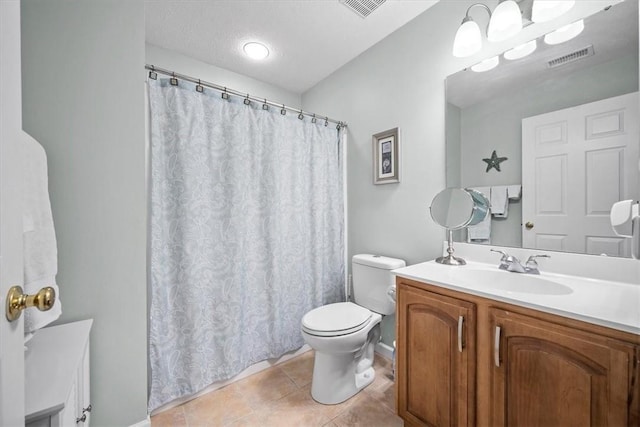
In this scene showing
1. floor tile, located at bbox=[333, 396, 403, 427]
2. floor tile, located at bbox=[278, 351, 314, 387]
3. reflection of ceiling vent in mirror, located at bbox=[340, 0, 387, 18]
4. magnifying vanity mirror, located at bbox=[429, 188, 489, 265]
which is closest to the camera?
floor tile, located at bbox=[333, 396, 403, 427]

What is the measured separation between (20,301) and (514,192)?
5.88ft

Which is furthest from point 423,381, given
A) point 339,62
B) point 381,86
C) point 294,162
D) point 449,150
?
point 339,62

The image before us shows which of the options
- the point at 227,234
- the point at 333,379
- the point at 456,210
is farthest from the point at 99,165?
the point at 456,210

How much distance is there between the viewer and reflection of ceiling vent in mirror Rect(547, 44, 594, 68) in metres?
1.10

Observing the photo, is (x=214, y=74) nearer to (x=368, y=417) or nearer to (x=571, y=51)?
(x=571, y=51)

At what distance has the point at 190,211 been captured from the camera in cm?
145

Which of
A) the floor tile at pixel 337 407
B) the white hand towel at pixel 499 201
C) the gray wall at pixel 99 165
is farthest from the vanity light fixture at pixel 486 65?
the floor tile at pixel 337 407

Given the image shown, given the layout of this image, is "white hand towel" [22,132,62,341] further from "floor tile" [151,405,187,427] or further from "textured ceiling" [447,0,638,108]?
"textured ceiling" [447,0,638,108]

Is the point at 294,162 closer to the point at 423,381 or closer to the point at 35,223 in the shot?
the point at 35,223

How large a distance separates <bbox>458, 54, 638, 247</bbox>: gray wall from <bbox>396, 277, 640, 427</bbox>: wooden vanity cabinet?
59cm

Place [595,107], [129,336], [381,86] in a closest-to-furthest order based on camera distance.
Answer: [595,107], [129,336], [381,86]

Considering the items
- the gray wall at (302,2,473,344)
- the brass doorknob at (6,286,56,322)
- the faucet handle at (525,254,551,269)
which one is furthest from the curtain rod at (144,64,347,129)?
the faucet handle at (525,254,551,269)

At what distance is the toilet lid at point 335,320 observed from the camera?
1412 millimetres

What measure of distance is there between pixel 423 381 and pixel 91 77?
1971 mm
